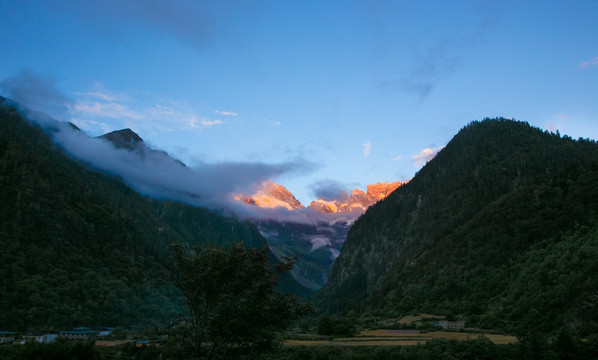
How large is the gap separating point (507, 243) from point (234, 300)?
4077 inches

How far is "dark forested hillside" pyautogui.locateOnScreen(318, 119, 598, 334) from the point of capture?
77756mm

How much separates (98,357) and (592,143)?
209066 mm

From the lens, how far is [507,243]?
112625 mm

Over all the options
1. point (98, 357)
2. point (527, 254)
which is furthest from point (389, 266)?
point (98, 357)

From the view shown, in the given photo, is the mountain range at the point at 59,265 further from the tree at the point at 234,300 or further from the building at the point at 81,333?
the tree at the point at 234,300

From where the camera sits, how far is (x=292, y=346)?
7175 cm

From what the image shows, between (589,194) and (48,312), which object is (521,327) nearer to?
(589,194)

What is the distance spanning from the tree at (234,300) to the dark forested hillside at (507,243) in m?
53.1

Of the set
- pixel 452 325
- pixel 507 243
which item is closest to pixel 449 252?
pixel 507 243

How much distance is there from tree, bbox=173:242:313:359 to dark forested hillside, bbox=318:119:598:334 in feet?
174

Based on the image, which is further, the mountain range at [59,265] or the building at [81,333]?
the mountain range at [59,265]

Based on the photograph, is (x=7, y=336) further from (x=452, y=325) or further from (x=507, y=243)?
(x=507, y=243)

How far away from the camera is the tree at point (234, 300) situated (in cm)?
2847

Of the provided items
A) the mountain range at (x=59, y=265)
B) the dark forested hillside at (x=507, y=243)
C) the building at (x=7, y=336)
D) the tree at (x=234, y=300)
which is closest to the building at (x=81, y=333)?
the mountain range at (x=59, y=265)
